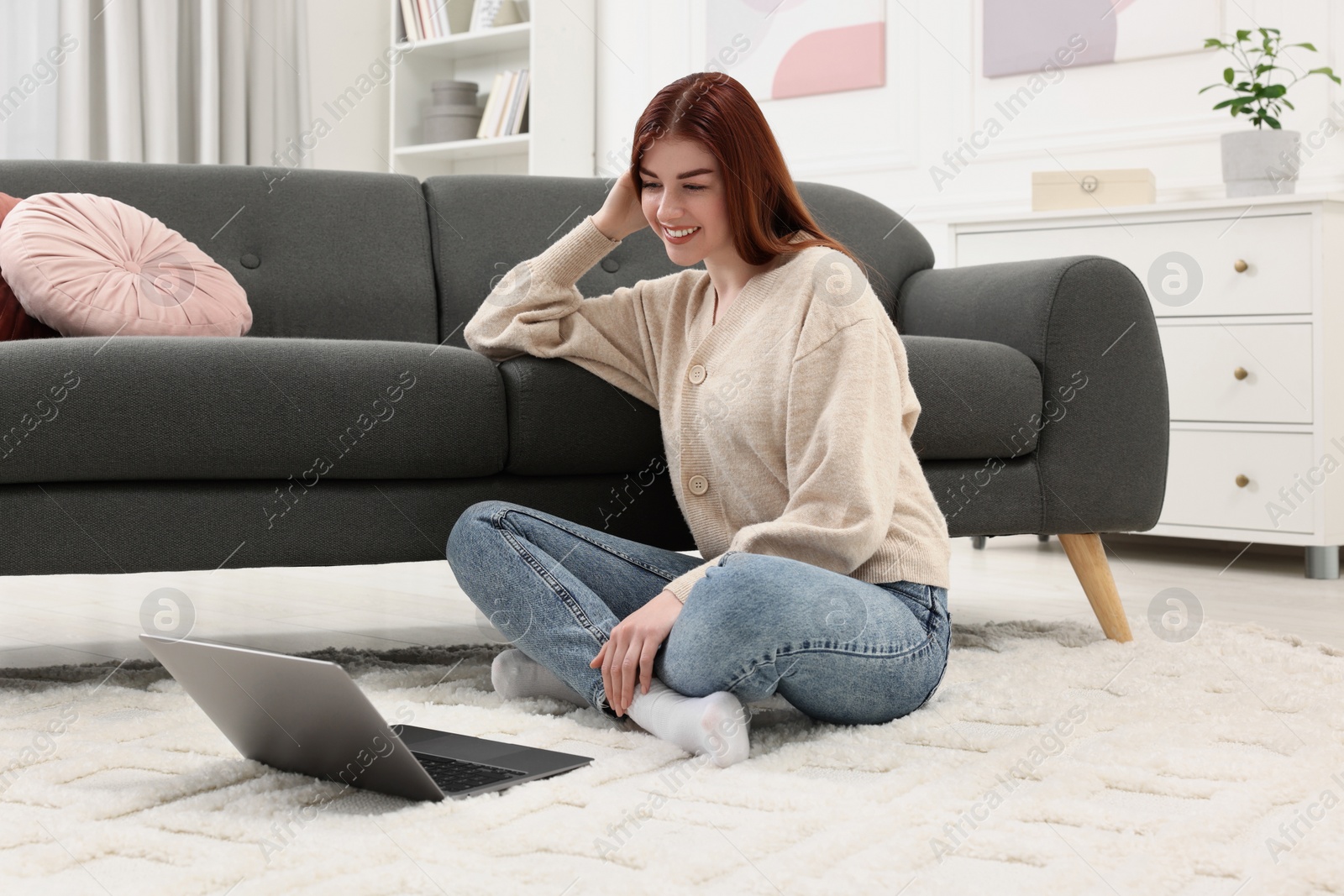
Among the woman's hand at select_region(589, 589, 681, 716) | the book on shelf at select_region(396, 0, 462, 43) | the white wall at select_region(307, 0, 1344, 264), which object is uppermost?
the book on shelf at select_region(396, 0, 462, 43)

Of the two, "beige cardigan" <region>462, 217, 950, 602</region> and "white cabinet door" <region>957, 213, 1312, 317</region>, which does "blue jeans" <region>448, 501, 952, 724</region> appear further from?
"white cabinet door" <region>957, 213, 1312, 317</region>

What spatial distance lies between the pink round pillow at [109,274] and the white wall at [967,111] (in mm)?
2220

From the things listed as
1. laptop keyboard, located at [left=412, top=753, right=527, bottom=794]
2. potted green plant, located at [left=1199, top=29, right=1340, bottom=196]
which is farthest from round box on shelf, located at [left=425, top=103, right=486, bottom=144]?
laptop keyboard, located at [left=412, top=753, right=527, bottom=794]

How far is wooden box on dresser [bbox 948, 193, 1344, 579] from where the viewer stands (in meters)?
2.65

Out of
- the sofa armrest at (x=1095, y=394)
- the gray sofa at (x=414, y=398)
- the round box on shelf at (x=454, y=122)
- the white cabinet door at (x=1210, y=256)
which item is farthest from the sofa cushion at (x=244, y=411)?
the round box on shelf at (x=454, y=122)

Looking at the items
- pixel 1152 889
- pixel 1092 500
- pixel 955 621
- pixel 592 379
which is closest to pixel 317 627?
pixel 592 379

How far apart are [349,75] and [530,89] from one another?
2.53ft

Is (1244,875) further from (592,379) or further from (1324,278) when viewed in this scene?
(1324,278)

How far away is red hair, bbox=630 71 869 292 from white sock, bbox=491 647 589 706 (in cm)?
52

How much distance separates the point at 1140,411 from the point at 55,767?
1493 millimetres

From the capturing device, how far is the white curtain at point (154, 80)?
3355 mm

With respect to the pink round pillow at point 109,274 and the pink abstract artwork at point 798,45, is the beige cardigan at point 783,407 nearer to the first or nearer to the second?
the pink round pillow at point 109,274

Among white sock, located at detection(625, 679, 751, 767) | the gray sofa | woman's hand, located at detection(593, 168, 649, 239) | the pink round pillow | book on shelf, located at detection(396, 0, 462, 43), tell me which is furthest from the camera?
book on shelf, located at detection(396, 0, 462, 43)

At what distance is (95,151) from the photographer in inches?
140
